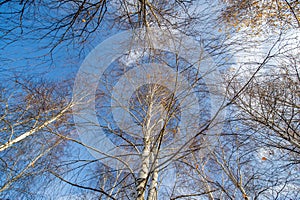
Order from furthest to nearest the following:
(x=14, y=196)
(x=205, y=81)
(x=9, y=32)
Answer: (x=14, y=196) → (x=205, y=81) → (x=9, y=32)

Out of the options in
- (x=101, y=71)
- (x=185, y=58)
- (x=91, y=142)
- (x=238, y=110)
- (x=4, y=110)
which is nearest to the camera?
(x=185, y=58)

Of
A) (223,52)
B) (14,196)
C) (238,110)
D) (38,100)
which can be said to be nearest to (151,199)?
(223,52)

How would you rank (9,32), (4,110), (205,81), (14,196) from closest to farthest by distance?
1. (9,32)
2. (205,81)
3. (4,110)
4. (14,196)

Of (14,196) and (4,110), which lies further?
(14,196)

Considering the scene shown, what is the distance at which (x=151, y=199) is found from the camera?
2.07m

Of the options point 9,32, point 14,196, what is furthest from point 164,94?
point 14,196

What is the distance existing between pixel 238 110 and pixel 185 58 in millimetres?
2739

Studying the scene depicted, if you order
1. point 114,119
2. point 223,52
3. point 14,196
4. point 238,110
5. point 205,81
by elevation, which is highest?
point 238,110

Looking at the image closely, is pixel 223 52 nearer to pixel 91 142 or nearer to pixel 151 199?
pixel 151 199

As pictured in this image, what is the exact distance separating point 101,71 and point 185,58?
2317mm

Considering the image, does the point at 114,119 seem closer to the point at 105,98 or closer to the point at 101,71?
the point at 105,98

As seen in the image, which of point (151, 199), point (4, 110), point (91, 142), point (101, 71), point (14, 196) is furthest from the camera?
point (14, 196)

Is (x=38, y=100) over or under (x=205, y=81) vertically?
over

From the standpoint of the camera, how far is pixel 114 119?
385 cm
